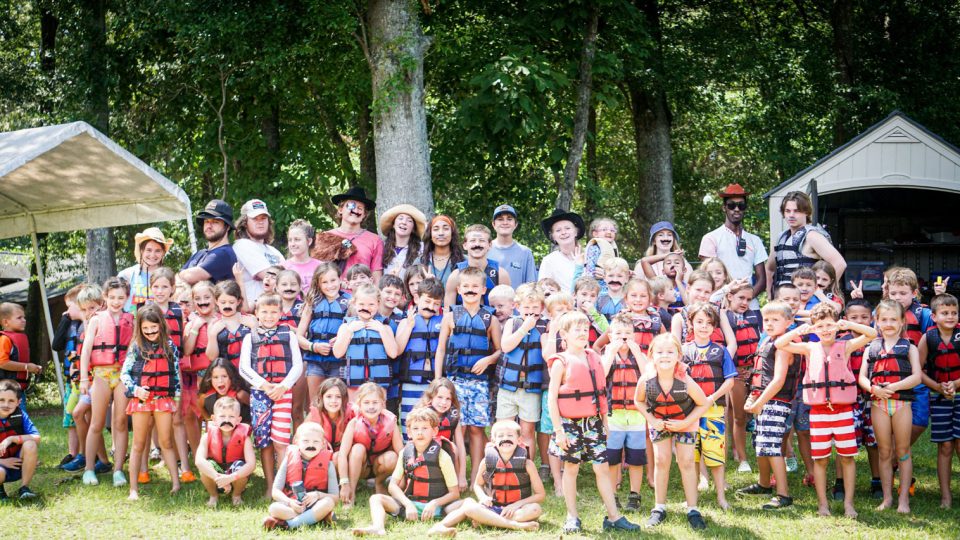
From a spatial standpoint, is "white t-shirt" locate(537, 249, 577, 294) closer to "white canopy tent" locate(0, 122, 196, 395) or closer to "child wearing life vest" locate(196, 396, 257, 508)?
"child wearing life vest" locate(196, 396, 257, 508)

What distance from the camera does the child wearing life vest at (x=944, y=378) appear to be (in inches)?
244

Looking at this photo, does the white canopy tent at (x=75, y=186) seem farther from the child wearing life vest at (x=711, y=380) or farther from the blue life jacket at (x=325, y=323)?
the child wearing life vest at (x=711, y=380)

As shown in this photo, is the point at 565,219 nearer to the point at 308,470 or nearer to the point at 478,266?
the point at 478,266

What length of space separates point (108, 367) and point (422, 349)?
2.49m

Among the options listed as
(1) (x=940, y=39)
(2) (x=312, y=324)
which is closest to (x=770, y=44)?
(1) (x=940, y=39)

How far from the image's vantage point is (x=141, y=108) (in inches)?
528

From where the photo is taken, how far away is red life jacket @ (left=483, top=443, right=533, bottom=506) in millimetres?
5672

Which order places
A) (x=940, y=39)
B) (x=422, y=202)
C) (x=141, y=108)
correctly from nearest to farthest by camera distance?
(x=422, y=202), (x=141, y=108), (x=940, y=39)

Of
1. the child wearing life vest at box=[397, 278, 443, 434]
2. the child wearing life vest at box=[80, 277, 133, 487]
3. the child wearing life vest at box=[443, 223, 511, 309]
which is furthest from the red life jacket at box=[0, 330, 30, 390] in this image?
the child wearing life vest at box=[443, 223, 511, 309]

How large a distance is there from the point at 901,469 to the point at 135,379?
543cm

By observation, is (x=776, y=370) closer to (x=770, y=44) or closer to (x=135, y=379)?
(x=135, y=379)

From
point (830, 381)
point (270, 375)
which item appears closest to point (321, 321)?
point (270, 375)

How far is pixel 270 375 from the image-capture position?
253 inches

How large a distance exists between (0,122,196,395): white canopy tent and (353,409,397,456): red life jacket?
3122 millimetres
